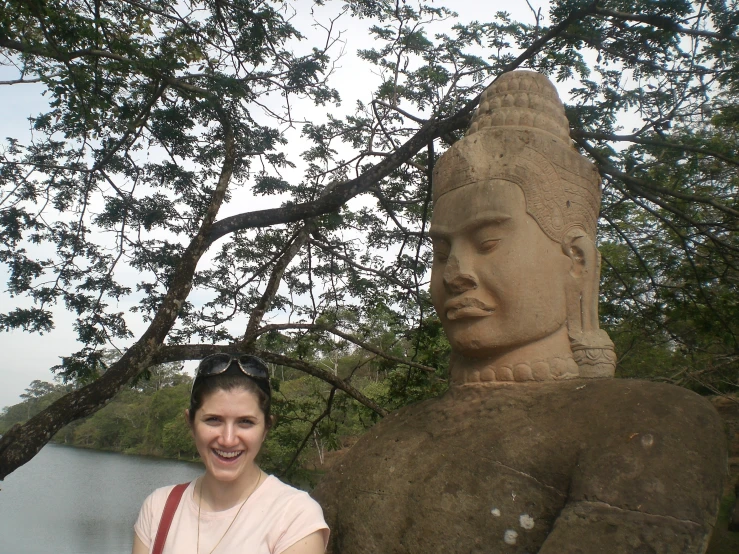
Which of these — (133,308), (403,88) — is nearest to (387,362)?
(133,308)

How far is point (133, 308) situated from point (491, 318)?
495cm

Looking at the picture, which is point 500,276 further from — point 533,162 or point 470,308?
point 533,162

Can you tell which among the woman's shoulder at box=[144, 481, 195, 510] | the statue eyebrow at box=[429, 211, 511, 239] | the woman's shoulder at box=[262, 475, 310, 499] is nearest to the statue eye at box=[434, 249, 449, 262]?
the statue eyebrow at box=[429, 211, 511, 239]

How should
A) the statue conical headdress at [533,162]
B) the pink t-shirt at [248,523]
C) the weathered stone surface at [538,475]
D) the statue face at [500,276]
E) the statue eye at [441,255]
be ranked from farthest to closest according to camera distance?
the statue eye at [441,255], the statue conical headdress at [533,162], the statue face at [500,276], the weathered stone surface at [538,475], the pink t-shirt at [248,523]

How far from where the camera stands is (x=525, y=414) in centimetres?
258

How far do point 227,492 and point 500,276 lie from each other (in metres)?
1.59

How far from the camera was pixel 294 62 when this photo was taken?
Result: 21.6ft

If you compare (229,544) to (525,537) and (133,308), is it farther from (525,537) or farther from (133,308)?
(133,308)

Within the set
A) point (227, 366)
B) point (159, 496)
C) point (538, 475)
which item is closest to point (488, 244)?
point (538, 475)

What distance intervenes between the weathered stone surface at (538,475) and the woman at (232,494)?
833mm

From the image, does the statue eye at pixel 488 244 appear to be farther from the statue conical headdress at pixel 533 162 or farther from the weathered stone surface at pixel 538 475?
the weathered stone surface at pixel 538 475

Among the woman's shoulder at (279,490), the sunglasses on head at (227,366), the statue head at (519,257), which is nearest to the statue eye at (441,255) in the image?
the statue head at (519,257)

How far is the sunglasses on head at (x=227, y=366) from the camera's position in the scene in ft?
6.14

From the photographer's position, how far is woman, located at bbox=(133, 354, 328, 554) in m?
1.68
